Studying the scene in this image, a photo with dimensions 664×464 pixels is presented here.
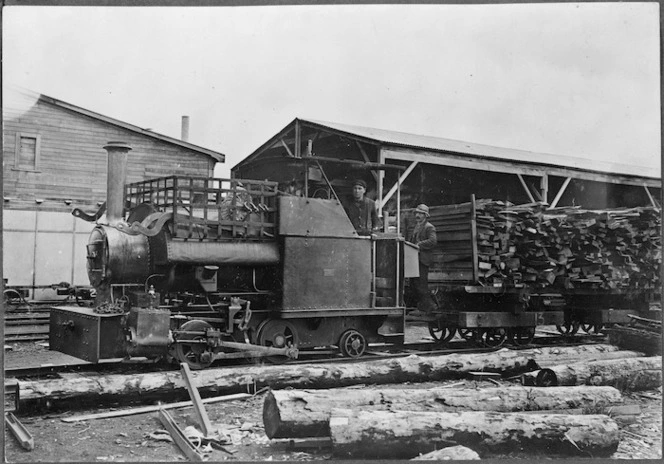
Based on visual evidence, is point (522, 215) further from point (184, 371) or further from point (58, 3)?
point (58, 3)

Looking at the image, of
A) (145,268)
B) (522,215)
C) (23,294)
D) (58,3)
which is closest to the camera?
(58,3)

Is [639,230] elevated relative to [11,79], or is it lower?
lower

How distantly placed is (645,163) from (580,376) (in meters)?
2.70

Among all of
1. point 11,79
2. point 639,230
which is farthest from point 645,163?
point 11,79

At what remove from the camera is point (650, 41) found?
6617 millimetres

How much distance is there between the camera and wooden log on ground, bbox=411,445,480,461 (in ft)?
16.4

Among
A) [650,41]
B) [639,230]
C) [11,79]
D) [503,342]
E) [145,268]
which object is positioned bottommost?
[503,342]

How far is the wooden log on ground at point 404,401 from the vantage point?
213 inches

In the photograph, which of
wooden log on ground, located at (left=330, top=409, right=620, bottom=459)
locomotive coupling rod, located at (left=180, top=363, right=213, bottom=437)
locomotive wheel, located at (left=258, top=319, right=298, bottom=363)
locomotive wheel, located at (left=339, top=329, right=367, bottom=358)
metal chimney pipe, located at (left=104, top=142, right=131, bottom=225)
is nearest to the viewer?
wooden log on ground, located at (left=330, top=409, right=620, bottom=459)

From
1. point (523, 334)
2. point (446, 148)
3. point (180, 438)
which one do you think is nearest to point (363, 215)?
point (523, 334)

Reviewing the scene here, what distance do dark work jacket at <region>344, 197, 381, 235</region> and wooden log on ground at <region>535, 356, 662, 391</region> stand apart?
3.26m

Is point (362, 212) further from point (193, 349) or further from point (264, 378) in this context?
point (264, 378)

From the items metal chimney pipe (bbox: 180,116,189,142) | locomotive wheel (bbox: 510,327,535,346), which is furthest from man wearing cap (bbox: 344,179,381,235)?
metal chimney pipe (bbox: 180,116,189,142)

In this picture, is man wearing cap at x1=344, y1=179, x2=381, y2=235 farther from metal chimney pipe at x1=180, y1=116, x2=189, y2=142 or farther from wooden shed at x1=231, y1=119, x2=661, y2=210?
metal chimney pipe at x1=180, y1=116, x2=189, y2=142
